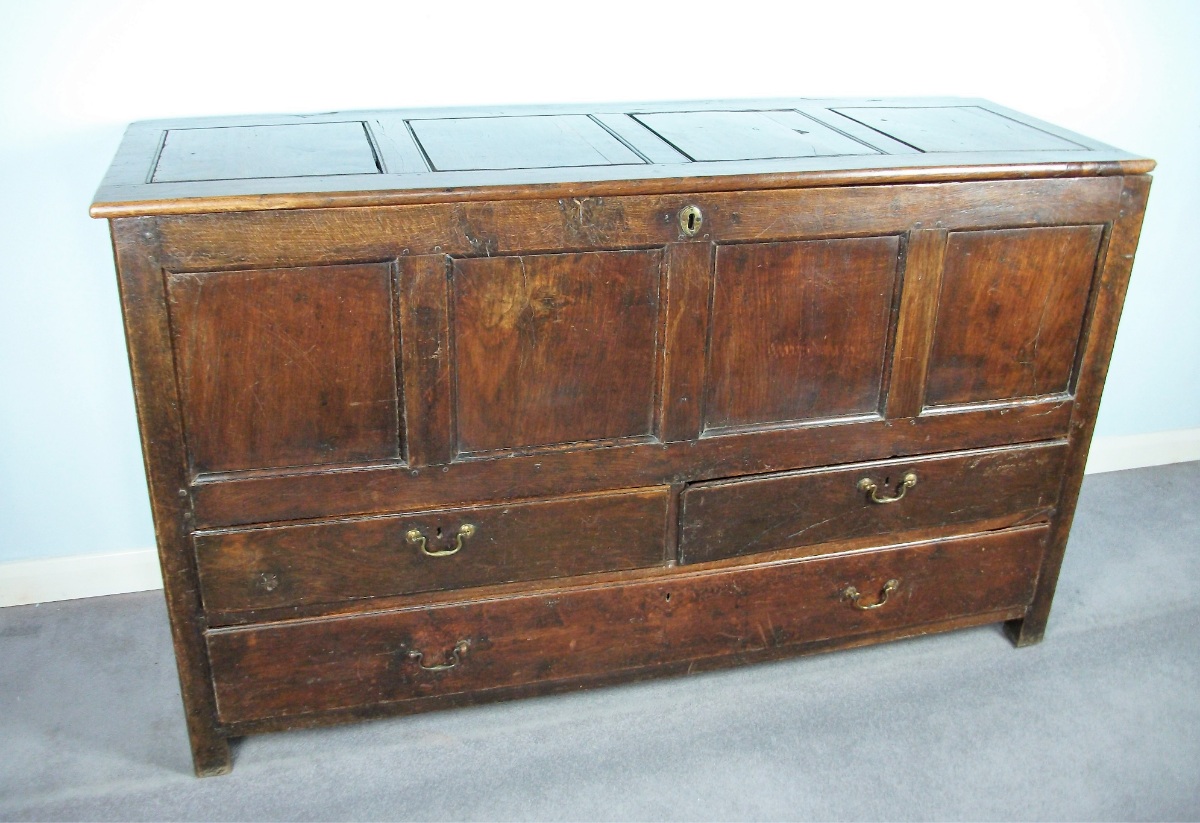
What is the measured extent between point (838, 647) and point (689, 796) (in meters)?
0.45

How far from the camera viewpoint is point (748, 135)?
2000mm

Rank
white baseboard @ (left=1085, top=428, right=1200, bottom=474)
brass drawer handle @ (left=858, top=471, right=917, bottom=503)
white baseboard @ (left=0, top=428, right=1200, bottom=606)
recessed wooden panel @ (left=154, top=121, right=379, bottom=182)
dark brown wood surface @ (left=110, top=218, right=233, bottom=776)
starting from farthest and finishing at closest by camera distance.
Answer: white baseboard @ (left=1085, top=428, right=1200, bottom=474)
white baseboard @ (left=0, top=428, right=1200, bottom=606)
brass drawer handle @ (left=858, top=471, right=917, bottom=503)
recessed wooden panel @ (left=154, top=121, right=379, bottom=182)
dark brown wood surface @ (left=110, top=218, right=233, bottom=776)

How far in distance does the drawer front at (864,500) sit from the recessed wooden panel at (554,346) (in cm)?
24

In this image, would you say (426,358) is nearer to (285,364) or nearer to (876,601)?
(285,364)

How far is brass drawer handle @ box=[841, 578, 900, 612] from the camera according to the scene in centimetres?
216

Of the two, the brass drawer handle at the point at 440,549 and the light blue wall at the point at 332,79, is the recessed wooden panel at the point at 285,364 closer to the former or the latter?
the brass drawer handle at the point at 440,549

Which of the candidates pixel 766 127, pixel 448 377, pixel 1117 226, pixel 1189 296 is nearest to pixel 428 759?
pixel 448 377

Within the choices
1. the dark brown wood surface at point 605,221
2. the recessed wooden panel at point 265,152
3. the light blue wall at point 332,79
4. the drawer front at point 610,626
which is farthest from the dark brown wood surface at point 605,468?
the light blue wall at point 332,79

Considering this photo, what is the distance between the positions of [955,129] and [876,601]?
2.91ft

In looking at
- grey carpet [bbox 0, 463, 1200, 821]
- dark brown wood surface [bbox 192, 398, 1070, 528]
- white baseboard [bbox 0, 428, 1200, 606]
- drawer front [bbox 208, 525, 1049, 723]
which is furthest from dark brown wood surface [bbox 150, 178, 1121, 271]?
white baseboard [bbox 0, 428, 1200, 606]

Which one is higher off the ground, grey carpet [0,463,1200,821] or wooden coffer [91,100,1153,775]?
wooden coffer [91,100,1153,775]

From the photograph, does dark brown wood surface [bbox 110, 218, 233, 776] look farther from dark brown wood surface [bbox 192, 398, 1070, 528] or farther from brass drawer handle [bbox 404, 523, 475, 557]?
brass drawer handle [bbox 404, 523, 475, 557]

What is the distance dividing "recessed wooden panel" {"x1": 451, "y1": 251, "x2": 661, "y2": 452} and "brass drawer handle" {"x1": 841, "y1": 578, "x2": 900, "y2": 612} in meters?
0.57

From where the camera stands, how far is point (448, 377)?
69.6 inches
